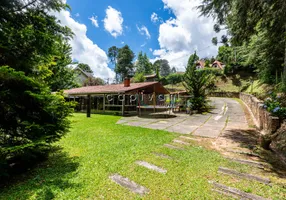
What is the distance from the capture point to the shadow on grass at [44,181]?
2469 mm

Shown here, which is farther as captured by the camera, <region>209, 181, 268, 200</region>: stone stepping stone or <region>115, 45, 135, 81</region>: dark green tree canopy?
<region>115, 45, 135, 81</region>: dark green tree canopy

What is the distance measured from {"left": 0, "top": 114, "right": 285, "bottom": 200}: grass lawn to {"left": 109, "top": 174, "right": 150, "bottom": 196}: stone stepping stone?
0.28ft

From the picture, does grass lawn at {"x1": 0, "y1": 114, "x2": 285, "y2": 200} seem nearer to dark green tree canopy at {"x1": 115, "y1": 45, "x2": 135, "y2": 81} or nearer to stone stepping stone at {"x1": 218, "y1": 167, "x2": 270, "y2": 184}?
stone stepping stone at {"x1": 218, "y1": 167, "x2": 270, "y2": 184}

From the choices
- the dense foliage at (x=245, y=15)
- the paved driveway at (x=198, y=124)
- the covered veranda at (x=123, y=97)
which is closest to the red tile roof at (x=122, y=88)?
the covered veranda at (x=123, y=97)

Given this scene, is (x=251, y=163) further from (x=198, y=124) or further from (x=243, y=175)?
(x=198, y=124)

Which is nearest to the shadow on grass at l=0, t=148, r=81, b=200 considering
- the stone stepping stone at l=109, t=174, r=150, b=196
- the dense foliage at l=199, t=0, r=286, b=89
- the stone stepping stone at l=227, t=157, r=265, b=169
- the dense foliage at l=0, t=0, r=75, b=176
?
the dense foliage at l=0, t=0, r=75, b=176

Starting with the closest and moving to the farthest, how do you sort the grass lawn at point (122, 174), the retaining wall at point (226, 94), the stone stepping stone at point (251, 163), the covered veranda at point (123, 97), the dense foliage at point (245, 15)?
the grass lawn at point (122, 174) < the stone stepping stone at point (251, 163) < the dense foliage at point (245, 15) < the covered veranda at point (123, 97) < the retaining wall at point (226, 94)

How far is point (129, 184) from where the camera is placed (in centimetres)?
277

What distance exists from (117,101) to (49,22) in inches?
456

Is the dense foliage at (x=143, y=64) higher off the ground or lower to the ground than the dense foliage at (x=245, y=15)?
higher

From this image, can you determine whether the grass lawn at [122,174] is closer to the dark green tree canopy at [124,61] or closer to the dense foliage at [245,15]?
the dense foliage at [245,15]

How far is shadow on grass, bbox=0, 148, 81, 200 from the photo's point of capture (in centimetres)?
247

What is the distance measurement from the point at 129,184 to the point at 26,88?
2.75 meters

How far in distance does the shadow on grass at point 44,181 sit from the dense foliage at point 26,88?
32cm
